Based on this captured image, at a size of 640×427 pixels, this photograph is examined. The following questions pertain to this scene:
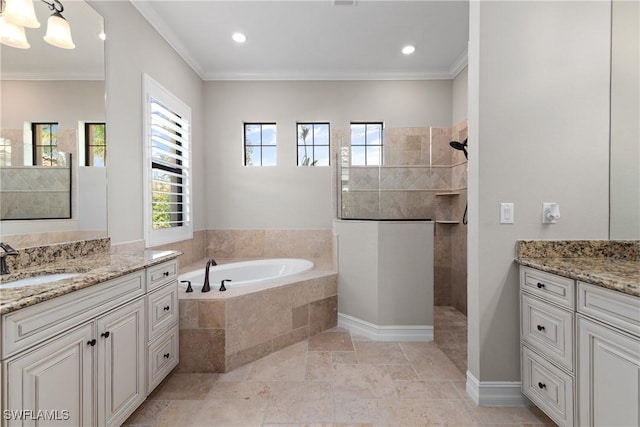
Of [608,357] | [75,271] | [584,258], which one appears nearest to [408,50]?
[584,258]

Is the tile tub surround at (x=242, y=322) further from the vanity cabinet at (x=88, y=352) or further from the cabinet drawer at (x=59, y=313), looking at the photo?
the cabinet drawer at (x=59, y=313)

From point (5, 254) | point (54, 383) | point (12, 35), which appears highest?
point (12, 35)

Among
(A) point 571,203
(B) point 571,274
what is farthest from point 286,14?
(B) point 571,274

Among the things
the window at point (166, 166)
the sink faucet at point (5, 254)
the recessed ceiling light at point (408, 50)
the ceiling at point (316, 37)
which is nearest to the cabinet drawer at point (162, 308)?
the sink faucet at point (5, 254)

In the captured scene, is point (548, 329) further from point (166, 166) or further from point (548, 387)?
point (166, 166)

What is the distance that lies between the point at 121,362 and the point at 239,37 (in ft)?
9.73

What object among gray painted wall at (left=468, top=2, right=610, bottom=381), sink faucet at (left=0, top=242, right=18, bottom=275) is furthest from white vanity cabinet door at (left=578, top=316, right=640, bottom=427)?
sink faucet at (left=0, top=242, right=18, bottom=275)

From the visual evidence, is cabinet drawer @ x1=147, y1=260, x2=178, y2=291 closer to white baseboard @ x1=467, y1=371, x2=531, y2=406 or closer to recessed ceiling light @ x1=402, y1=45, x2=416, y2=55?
white baseboard @ x1=467, y1=371, x2=531, y2=406

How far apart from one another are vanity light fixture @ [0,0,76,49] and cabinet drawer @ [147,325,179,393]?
6.13 ft

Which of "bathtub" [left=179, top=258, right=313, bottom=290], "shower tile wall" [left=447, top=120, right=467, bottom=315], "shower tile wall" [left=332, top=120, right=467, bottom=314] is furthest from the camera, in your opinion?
"shower tile wall" [left=447, top=120, right=467, bottom=315]

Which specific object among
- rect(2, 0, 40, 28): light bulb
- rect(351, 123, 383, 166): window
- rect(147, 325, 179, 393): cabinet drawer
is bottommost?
rect(147, 325, 179, 393): cabinet drawer

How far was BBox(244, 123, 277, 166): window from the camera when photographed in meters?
3.76

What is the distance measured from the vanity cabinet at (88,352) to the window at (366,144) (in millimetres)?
2307

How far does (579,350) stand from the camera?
4.24 ft
